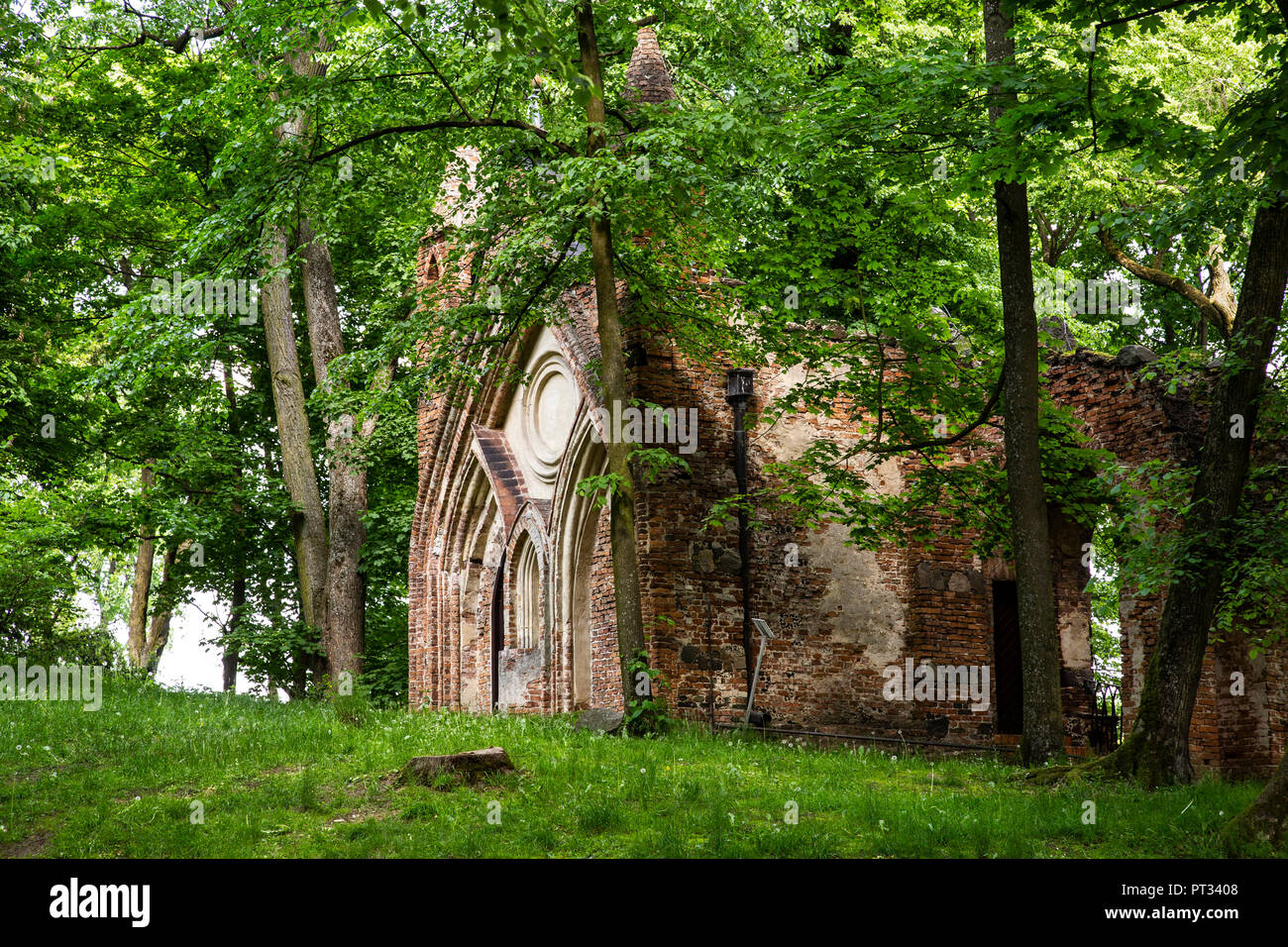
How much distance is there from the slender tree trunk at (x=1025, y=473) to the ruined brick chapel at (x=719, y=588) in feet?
9.92

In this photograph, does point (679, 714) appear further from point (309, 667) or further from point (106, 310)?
point (106, 310)

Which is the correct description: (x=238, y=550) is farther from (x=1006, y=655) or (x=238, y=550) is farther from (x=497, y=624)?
(x=1006, y=655)

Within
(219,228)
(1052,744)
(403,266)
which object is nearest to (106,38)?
(403,266)

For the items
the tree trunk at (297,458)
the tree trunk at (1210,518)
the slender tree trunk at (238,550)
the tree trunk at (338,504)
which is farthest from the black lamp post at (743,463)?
the slender tree trunk at (238,550)

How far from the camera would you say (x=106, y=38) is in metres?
19.9

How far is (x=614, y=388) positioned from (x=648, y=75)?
15.8 feet

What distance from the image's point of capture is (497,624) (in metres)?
17.4

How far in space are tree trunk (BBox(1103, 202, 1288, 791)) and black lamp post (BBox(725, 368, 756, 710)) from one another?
5339 mm

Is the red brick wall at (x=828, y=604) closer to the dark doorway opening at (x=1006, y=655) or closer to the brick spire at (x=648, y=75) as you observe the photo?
the dark doorway opening at (x=1006, y=655)

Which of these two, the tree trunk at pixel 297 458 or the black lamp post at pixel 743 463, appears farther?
the tree trunk at pixel 297 458

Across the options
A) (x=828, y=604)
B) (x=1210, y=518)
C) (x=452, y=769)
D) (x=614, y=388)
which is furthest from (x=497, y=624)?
(x=1210, y=518)

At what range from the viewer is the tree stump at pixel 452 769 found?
8625 millimetres

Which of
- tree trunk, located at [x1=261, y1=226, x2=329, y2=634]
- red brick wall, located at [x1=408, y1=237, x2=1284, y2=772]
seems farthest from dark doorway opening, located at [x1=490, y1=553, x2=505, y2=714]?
tree trunk, located at [x1=261, y1=226, x2=329, y2=634]

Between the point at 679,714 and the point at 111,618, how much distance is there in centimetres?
2789
